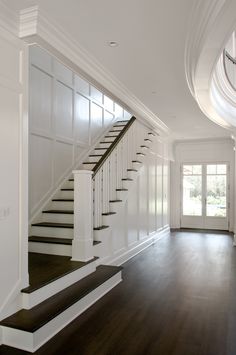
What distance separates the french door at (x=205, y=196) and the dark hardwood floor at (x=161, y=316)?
13.3ft

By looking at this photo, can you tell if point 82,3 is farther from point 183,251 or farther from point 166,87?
point 183,251

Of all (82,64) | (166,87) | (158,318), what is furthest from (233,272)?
(82,64)

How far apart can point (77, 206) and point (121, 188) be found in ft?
5.54

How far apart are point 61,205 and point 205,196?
585 centimetres

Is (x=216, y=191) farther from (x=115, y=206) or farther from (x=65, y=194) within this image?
(x=65, y=194)

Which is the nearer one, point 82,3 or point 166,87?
point 82,3

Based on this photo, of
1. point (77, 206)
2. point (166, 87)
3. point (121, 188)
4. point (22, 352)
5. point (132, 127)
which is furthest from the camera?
point (132, 127)

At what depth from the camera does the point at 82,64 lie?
3654mm

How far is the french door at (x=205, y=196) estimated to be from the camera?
947 centimetres

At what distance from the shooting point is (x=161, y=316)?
329cm

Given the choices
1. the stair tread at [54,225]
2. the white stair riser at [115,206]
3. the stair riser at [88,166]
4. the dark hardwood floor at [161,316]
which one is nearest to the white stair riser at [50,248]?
the stair tread at [54,225]

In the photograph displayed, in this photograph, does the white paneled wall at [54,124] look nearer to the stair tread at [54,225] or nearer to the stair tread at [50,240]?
the stair tread at [54,225]

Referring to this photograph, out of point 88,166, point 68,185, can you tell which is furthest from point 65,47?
point 88,166

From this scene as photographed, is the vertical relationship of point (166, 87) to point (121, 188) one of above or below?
above
